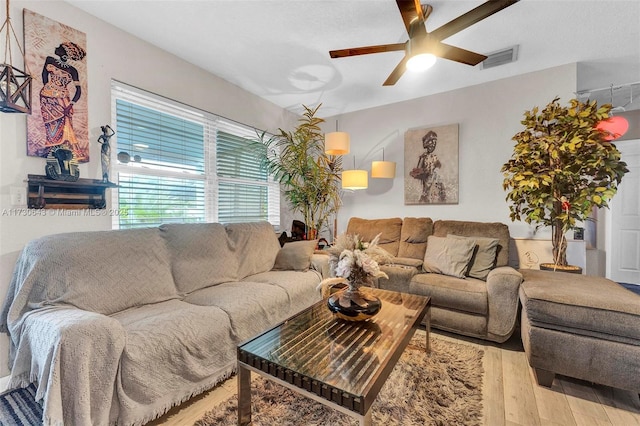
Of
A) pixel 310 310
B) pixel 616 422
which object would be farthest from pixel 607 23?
pixel 310 310

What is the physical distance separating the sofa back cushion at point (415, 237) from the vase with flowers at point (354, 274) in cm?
160

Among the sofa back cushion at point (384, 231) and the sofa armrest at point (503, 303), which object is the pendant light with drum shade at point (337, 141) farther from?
the sofa armrest at point (503, 303)

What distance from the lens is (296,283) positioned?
2.49m

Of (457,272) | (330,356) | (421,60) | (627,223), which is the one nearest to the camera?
(330,356)

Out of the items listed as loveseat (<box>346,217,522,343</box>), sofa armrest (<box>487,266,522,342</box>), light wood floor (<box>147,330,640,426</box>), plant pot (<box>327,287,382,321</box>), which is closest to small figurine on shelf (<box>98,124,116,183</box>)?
light wood floor (<box>147,330,640,426</box>)

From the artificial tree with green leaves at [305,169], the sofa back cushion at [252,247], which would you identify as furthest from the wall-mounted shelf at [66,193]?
the artificial tree with green leaves at [305,169]

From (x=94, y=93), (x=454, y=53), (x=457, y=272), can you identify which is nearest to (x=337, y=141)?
(x=454, y=53)

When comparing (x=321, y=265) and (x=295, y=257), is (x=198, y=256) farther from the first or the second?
(x=321, y=265)

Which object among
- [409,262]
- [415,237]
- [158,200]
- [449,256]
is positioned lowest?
[409,262]

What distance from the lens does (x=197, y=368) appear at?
5.24 ft

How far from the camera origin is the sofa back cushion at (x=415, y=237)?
3145mm

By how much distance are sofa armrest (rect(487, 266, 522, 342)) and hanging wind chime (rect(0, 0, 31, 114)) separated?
351 centimetres

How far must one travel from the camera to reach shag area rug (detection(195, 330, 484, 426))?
1455mm

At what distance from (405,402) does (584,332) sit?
117cm
